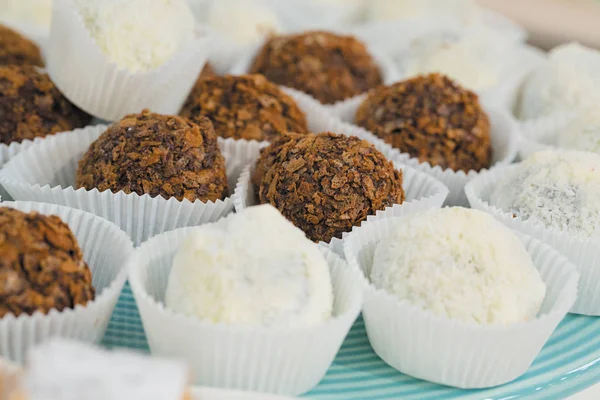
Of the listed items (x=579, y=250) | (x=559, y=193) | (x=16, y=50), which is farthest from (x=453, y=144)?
(x=16, y=50)

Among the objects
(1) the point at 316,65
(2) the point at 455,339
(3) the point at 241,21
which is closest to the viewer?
(2) the point at 455,339

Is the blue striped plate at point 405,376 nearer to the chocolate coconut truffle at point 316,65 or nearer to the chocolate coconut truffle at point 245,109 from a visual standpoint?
the chocolate coconut truffle at point 245,109

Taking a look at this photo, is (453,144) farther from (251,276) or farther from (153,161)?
(251,276)

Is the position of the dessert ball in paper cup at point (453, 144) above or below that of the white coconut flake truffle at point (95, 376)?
below

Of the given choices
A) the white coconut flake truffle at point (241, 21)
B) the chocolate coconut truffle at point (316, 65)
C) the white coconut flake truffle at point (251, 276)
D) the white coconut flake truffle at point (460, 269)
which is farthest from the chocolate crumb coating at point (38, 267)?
the white coconut flake truffle at point (241, 21)

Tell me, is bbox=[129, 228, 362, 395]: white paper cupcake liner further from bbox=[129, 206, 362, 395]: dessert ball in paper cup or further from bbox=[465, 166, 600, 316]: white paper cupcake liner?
bbox=[465, 166, 600, 316]: white paper cupcake liner
